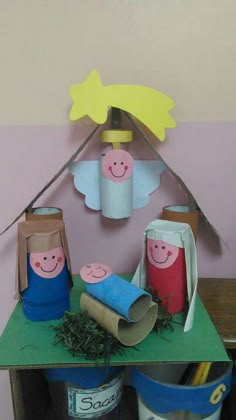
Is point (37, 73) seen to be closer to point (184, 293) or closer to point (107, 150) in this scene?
point (107, 150)

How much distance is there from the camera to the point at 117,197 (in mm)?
855

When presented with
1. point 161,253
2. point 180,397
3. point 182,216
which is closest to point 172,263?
point 161,253

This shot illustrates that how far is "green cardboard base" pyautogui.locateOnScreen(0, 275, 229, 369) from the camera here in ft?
2.06

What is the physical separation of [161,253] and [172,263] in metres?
0.03

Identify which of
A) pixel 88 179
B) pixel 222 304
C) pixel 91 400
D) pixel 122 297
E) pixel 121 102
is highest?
pixel 121 102

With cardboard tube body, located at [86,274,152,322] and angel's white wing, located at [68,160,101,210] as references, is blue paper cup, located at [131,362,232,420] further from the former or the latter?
angel's white wing, located at [68,160,101,210]

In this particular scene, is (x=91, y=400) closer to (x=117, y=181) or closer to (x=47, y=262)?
(x=47, y=262)

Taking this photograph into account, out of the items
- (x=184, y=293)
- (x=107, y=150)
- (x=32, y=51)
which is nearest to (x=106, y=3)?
(x=32, y=51)

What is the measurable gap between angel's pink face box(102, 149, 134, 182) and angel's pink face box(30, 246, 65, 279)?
221 mm

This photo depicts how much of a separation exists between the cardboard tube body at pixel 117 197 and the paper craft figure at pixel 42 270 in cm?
15

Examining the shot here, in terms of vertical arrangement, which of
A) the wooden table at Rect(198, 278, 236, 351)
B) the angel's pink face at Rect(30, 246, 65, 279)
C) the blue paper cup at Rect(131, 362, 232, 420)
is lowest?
the blue paper cup at Rect(131, 362, 232, 420)

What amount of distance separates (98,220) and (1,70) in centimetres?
43

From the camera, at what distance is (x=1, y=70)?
88 centimetres

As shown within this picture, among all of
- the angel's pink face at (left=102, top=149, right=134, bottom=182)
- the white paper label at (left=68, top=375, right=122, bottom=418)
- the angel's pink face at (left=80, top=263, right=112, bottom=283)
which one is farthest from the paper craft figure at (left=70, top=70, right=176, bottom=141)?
the white paper label at (left=68, top=375, right=122, bottom=418)
